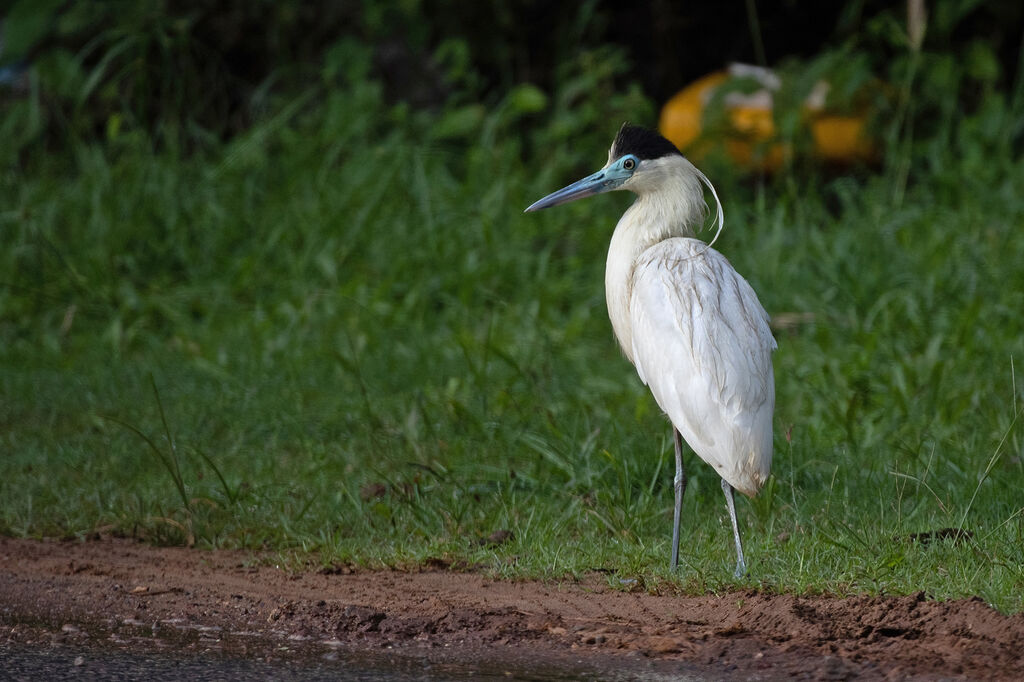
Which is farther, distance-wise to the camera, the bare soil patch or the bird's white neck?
the bird's white neck

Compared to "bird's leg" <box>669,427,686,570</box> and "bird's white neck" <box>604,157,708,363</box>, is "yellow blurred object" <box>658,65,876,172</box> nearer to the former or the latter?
"bird's white neck" <box>604,157,708,363</box>

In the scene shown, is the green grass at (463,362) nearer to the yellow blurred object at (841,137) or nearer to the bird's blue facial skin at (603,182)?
the yellow blurred object at (841,137)

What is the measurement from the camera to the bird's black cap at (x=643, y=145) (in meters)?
4.76

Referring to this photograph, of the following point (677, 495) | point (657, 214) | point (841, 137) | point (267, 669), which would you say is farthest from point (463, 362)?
point (841, 137)

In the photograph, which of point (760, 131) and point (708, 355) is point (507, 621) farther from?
point (760, 131)

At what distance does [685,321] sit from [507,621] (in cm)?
122

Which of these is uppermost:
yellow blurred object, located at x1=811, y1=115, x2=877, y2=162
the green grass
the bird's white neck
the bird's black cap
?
the bird's black cap

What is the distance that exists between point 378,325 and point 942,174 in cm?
389

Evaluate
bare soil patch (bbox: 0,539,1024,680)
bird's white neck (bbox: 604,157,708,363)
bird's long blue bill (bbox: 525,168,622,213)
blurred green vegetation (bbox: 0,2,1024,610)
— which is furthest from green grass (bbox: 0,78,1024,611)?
bird's long blue bill (bbox: 525,168,622,213)

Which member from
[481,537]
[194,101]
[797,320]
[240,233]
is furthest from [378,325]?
[194,101]

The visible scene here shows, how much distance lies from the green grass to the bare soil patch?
244 mm

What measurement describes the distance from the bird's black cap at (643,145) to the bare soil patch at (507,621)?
1.65 metres

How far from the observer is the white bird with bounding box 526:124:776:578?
402 centimetres

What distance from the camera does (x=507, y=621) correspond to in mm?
3535
